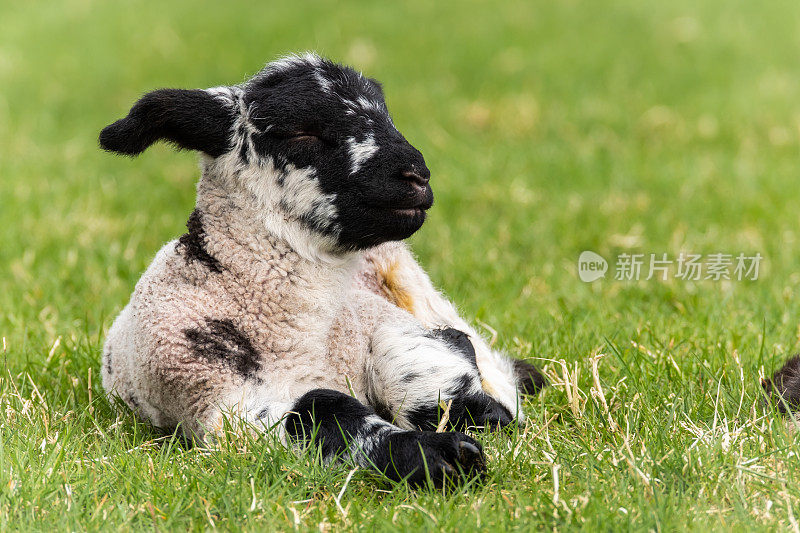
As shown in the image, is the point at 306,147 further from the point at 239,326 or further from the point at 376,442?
the point at 376,442

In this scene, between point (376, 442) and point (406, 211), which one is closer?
point (376, 442)

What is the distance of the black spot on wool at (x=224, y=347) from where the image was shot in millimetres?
3893

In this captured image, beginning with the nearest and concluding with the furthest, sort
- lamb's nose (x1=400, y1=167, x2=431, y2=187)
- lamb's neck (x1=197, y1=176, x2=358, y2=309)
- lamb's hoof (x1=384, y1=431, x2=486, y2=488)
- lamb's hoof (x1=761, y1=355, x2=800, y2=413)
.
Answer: lamb's hoof (x1=384, y1=431, x2=486, y2=488) < lamb's nose (x1=400, y1=167, x2=431, y2=187) < lamb's neck (x1=197, y1=176, x2=358, y2=309) < lamb's hoof (x1=761, y1=355, x2=800, y2=413)

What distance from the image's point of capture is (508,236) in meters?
8.23

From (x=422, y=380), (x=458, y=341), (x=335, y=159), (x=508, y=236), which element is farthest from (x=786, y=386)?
(x=508, y=236)

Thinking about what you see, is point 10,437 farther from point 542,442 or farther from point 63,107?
point 63,107

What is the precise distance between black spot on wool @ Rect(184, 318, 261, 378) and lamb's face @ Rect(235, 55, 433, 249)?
546 millimetres

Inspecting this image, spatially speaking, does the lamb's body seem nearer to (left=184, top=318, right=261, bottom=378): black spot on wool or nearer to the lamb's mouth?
(left=184, top=318, right=261, bottom=378): black spot on wool

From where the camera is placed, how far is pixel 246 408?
3848 millimetres

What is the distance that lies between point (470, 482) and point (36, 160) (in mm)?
8394

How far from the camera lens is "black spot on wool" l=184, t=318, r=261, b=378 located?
389cm

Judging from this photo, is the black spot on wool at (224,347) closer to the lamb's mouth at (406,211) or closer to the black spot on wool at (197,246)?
the black spot on wool at (197,246)

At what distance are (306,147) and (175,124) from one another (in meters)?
0.55

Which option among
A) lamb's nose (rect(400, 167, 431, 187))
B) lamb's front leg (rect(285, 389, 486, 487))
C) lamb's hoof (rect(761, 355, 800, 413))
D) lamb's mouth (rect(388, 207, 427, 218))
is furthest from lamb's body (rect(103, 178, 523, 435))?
lamb's hoof (rect(761, 355, 800, 413))
